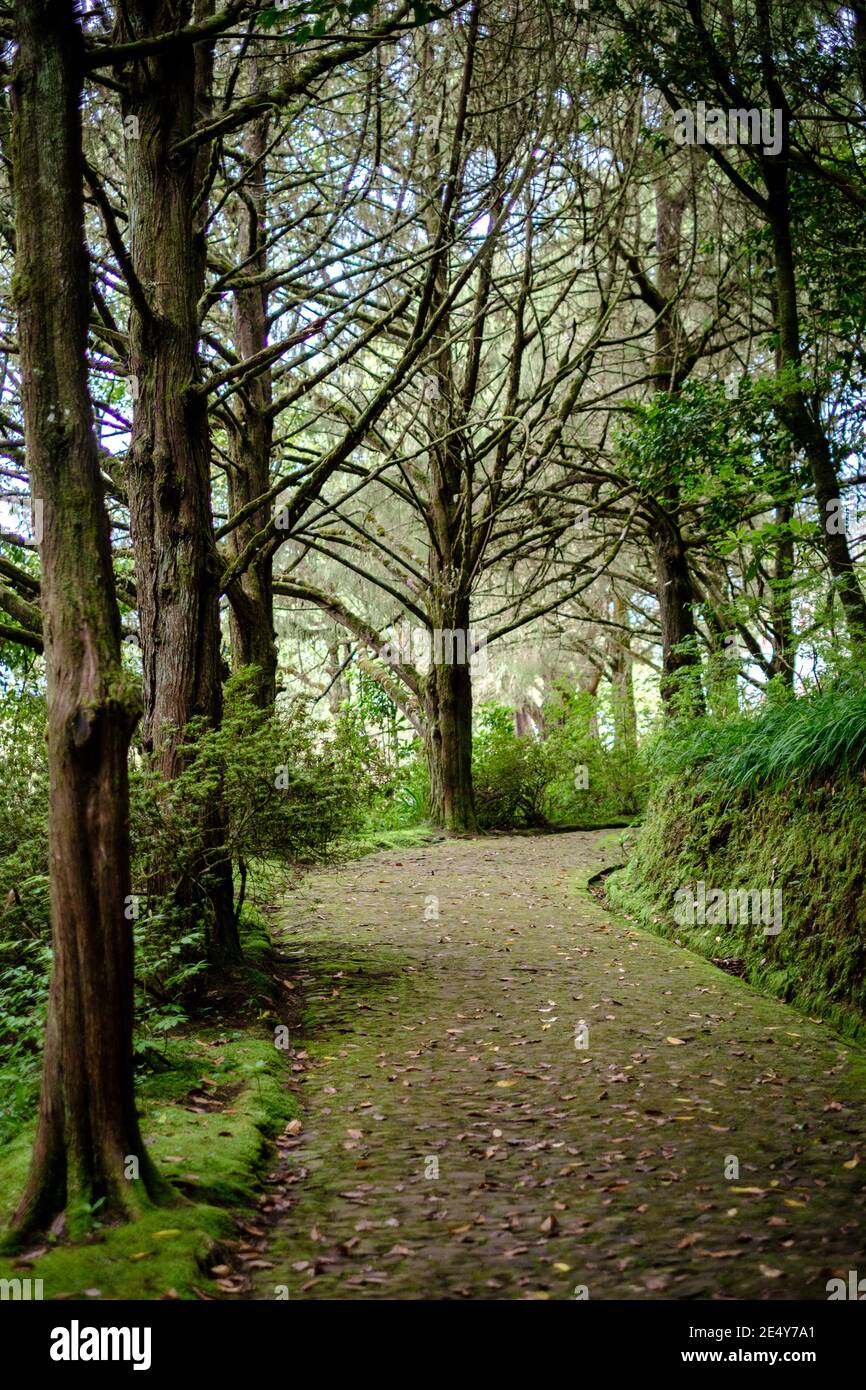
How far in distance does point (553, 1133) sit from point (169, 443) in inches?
197

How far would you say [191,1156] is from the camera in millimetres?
4699

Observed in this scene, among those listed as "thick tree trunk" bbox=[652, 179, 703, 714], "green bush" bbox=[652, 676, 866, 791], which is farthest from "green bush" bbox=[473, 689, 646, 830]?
"green bush" bbox=[652, 676, 866, 791]

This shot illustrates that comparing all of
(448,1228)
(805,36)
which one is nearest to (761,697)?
(805,36)

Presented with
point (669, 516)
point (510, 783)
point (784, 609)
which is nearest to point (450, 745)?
point (510, 783)

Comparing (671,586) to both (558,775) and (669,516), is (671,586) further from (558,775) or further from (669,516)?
(558,775)

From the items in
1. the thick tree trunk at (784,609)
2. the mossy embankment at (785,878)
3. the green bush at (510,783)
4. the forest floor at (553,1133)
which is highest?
the thick tree trunk at (784,609)

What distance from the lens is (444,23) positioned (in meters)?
11.2

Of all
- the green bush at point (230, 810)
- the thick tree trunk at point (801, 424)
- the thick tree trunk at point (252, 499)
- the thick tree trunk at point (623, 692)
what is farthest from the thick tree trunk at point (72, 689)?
the thick tree trunk at point (623, 692)

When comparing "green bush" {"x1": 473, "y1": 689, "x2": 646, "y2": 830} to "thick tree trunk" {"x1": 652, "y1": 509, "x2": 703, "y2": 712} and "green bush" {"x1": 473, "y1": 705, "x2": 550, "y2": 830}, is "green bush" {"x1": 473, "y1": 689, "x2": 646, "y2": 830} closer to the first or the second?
"green bush" {"x1": 473, "y1": 705, "x2": 550, "y2": 830}

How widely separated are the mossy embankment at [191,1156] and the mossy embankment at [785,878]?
3549 mm

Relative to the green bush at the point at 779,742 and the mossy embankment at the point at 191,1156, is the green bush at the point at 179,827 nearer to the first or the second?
the mossy embankment at the point at 191,1156

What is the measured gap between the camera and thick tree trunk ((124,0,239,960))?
7531mm

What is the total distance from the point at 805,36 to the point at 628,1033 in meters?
9.36

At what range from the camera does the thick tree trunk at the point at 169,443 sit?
7.53 meters
